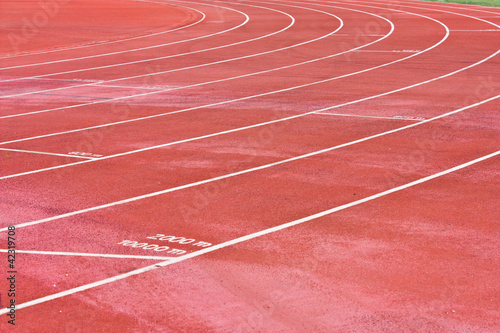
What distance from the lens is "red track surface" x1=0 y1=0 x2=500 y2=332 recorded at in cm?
674

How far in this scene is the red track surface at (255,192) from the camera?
22.1 ft

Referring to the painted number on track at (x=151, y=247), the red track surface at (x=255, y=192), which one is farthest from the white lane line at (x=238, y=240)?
the painted number on track at (x=151, y=247)

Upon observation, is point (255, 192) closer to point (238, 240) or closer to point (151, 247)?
point (238, 240)

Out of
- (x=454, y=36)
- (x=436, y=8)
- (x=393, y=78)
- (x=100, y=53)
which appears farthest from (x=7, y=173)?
(x=436, y=8)

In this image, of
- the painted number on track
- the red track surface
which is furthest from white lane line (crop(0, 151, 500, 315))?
the painted number on track

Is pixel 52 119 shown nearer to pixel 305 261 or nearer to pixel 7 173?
pixel 7 173

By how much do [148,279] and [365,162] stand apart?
5.11 m

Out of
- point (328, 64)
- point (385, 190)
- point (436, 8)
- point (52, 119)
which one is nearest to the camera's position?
point (385, 190)

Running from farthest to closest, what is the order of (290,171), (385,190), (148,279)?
(290,171)
(385,190)
(148,279)

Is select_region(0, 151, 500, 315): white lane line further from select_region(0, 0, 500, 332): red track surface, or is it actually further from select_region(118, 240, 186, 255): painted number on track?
select_region(118, 240, 186, 255): painted number on track

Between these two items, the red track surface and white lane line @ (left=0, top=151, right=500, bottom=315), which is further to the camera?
white lane line @ (left=0, top=151, right=500, bottom=315)

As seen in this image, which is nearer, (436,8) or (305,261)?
(305,261)

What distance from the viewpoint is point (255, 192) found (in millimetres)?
9891

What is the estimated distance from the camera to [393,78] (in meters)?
18.5
